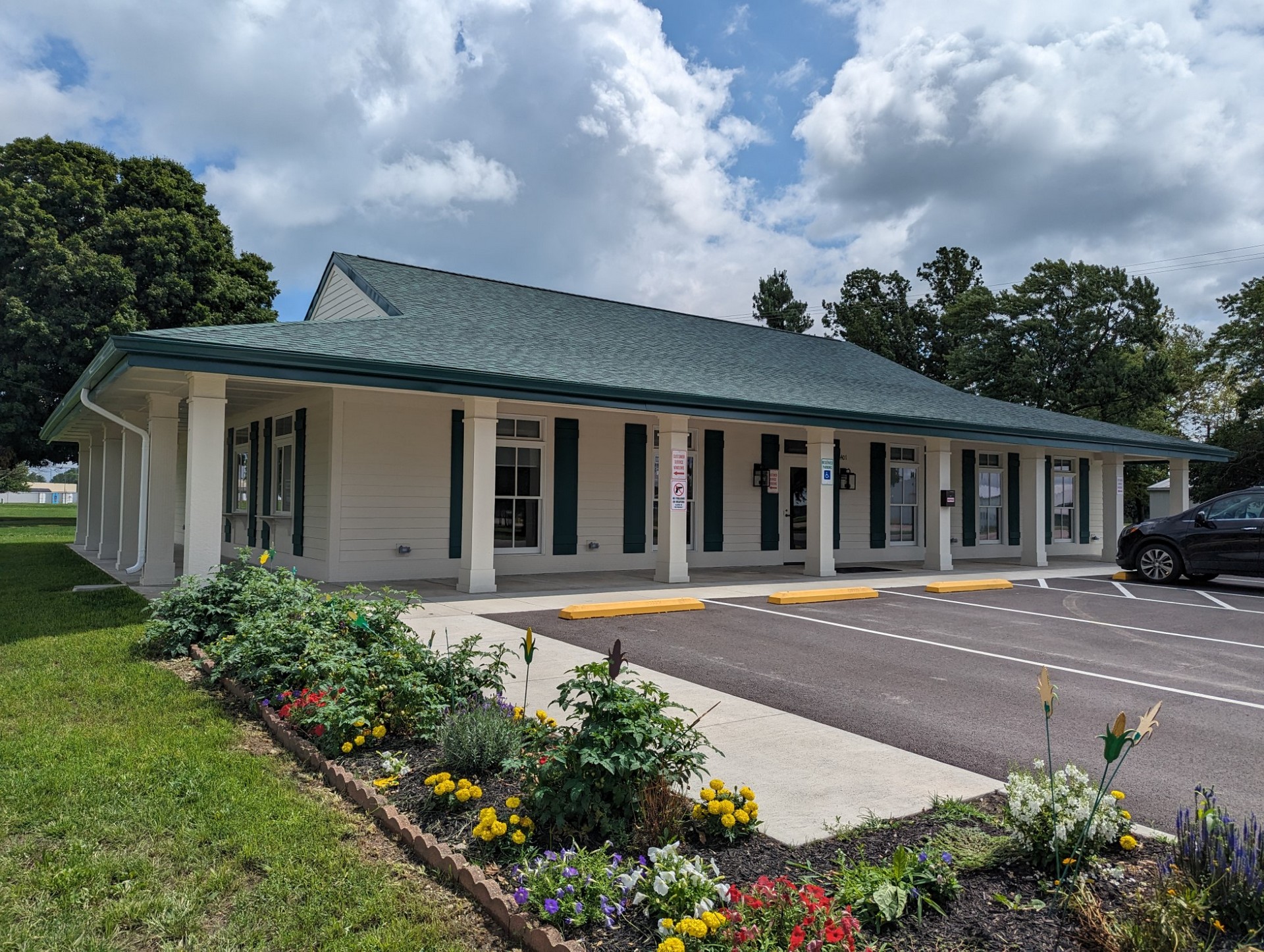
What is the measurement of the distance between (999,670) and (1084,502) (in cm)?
1802

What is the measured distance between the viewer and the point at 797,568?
1644cm

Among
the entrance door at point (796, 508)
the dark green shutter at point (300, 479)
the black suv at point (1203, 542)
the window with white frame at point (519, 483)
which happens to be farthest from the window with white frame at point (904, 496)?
the dark green shutter at point (300, 479)

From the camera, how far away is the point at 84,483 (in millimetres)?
21656

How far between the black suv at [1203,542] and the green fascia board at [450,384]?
10.1 ft

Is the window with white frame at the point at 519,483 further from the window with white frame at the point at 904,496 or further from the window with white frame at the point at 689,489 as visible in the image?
the window with white frame at the point at 904,496

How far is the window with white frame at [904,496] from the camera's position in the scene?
1886cm

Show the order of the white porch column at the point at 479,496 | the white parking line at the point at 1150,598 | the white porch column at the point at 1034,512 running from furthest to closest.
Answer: the white porch column at the point at 1034,512, the white parking line at the point at 1150,598, the white porch column at the point at 479,496

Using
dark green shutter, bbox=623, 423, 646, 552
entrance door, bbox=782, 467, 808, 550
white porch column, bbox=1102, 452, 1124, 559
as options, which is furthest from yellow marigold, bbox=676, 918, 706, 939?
white porch column, bbox=1102, 452, 1124, 559

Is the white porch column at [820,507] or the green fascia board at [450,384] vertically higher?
→ the green fascia board at [450,384]

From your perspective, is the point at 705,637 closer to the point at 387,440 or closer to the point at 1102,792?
the point at 1102,792

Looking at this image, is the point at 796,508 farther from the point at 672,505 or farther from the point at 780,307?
the point at 780,307

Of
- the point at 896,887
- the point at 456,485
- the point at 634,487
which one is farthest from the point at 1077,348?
the point at 896,887

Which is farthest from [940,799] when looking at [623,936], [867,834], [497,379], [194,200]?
[194,200]

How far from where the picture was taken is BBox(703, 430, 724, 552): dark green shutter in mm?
15891
